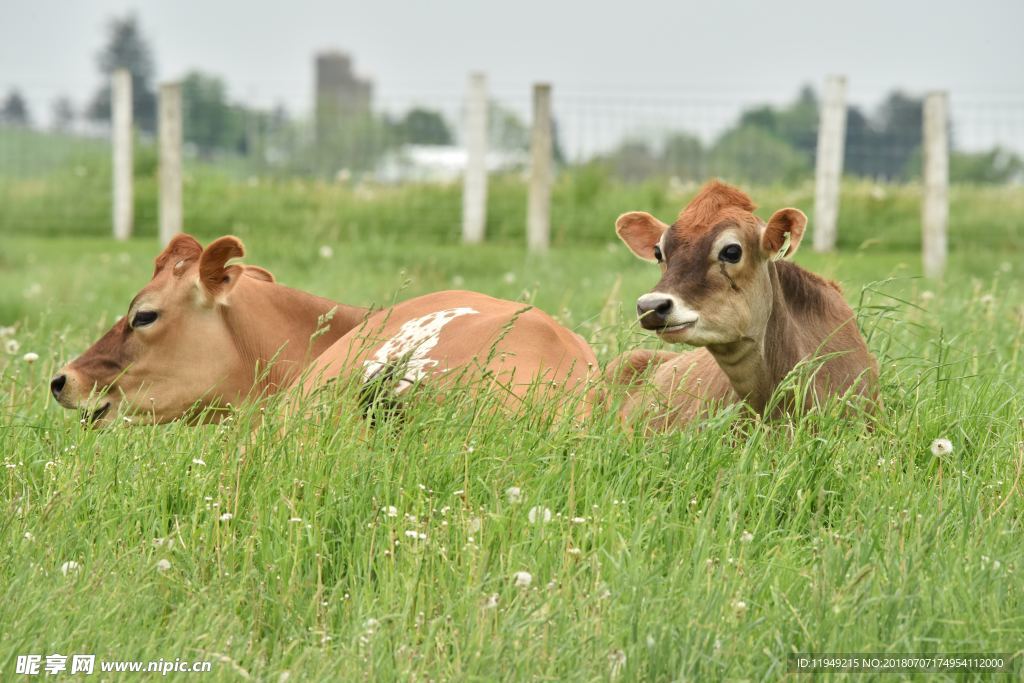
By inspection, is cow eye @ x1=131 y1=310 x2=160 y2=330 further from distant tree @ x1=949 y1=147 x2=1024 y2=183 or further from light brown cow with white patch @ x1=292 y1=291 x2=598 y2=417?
distant tree @ x1=949 y1=147 x2=1024 y2=183

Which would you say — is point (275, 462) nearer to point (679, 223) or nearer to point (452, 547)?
point (452, 547)

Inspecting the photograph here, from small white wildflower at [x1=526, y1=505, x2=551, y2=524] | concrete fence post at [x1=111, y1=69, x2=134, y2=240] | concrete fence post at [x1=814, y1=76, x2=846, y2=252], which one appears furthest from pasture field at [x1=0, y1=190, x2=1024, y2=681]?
concrete fence post at [x1=111, y1=69, x2=134, y2=240]

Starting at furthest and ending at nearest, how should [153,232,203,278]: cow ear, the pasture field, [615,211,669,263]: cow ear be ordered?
[153,232,203,278]: cow ear → [615,211,669,263]: cow ear → the pasture field

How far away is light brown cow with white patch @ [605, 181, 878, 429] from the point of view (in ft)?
14.2

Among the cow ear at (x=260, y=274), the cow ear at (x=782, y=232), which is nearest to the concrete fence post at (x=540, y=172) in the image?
the cow ear at (x=260, y=274)

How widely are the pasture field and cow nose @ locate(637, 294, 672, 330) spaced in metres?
0.33

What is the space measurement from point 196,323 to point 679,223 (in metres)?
1.86

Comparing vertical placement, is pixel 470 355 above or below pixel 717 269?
below

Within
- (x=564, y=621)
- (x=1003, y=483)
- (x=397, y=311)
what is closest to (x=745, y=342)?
(x=1003, y=483)

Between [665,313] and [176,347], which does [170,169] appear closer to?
[176,347]

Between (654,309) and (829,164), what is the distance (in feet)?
33.4

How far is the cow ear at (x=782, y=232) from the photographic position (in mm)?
4438

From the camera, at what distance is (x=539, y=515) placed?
3504 mm

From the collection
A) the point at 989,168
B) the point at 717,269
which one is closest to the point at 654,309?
the point at 717,269
